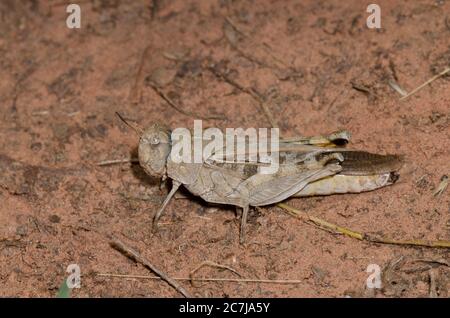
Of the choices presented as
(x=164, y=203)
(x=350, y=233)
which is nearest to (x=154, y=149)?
(x=164, y=203)

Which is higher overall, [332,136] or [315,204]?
[332,136]

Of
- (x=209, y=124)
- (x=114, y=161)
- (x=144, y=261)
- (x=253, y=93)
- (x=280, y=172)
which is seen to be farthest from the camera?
(x=253, y=93)

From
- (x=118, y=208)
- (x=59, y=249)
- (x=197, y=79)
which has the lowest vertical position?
(x=59, y=249)

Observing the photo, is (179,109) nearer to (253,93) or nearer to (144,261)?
(253,93)

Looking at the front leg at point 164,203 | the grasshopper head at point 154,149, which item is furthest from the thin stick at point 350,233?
the grasshopper head at point 154,149

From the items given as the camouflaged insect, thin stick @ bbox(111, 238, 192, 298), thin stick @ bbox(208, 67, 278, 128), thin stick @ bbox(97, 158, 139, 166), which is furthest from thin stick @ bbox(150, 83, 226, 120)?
thin stick @ bbox(111, 238, 192, 298)

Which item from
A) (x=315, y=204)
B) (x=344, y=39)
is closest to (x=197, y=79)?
(x=344, y=39)
